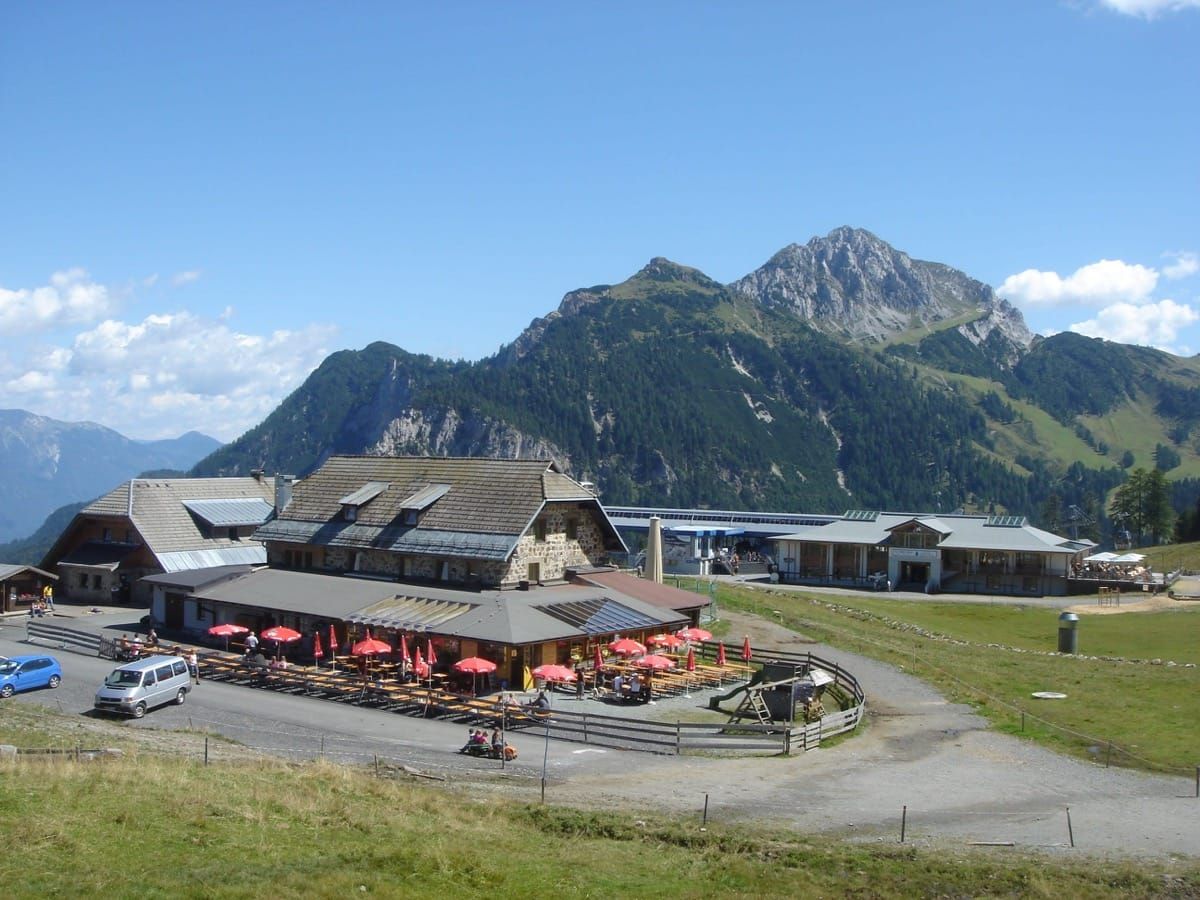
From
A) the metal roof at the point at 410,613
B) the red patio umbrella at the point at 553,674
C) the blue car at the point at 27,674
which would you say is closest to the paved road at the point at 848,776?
the blue car at the point at 27,674

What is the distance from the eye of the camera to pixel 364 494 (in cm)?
5244

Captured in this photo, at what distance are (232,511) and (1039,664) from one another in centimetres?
4337

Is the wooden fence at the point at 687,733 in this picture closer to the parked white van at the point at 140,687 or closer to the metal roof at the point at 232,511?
the parked white van at the point at 140,687

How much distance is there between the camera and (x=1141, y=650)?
54250mm

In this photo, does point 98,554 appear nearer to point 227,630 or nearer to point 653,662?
point 227,630

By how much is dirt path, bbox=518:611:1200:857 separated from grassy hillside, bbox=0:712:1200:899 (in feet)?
5.21

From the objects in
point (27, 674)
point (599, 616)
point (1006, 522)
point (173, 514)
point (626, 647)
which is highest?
point (1006, 522)

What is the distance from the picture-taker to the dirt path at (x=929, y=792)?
75.3 ft

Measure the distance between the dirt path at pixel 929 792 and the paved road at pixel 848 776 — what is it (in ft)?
0.16

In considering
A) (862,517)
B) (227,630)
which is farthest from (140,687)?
(862,517)

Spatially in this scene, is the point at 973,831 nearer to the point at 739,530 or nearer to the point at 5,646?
the point at 5,646

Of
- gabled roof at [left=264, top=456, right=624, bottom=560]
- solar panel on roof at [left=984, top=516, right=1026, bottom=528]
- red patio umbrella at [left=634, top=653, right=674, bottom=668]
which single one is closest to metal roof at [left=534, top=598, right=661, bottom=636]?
red patio umbrella at [left=634, top=653, right=674, bottom=668]

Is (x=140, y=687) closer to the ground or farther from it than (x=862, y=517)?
closer to the ground

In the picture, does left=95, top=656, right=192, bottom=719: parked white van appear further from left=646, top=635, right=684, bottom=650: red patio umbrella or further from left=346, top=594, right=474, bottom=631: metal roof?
left=646, top=635, right=684, bottom=650: red patio umbrella
